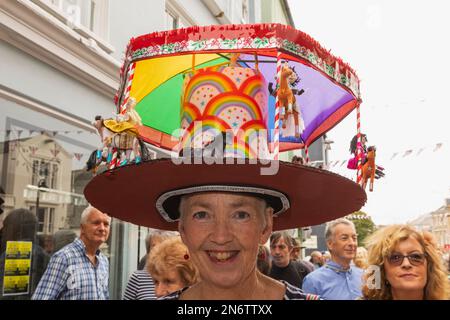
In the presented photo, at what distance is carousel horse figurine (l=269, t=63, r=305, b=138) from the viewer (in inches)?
110

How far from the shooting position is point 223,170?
191 centimetres

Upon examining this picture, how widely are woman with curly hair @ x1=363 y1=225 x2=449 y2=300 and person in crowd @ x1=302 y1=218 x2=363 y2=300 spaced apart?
1.18 meters

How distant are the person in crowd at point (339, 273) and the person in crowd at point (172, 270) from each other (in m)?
1.40

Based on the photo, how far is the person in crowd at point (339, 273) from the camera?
397 centimetres

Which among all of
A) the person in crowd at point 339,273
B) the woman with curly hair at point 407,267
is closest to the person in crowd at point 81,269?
the person in crowd at point 339,273

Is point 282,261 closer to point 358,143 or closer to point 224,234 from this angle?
point 358,143

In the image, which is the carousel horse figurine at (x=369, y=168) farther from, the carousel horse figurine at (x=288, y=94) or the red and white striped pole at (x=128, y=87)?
the red and white striped pole at (x=128, y=87)

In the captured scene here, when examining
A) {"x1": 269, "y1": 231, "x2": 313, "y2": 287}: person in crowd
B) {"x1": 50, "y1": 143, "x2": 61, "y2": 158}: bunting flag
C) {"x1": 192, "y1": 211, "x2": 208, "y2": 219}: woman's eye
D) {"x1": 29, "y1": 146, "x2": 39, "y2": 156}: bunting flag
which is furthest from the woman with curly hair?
{"x1": 50, "y1": 143, "x2": 61, "y2": 158}: bunting flag

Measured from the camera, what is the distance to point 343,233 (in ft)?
14.3
